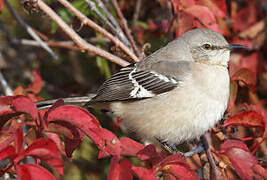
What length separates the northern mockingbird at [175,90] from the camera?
9.52 feet

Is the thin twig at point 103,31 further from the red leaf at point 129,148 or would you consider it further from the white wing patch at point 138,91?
the red leaf at point 129,148

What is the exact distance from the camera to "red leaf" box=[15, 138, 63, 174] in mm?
1560

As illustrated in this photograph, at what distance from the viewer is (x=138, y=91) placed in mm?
3209

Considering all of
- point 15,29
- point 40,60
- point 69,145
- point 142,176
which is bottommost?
point 142,176

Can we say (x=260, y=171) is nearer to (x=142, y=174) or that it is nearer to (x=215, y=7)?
(x=142, y=174)

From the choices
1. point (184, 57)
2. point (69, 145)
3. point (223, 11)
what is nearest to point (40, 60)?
point (184, 57)

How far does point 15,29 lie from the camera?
4668mm

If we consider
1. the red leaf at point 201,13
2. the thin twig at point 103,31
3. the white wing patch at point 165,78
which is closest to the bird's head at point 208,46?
the red leaf at point 201,13

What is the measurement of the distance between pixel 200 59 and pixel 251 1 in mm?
1150

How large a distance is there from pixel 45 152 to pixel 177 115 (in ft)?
5.01

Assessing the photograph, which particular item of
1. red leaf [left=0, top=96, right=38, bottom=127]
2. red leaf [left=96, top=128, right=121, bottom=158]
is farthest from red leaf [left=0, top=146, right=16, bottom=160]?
red leaf [left=96, top=128, right=121, bottom=158]

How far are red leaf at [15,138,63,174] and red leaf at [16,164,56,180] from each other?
0.04 m

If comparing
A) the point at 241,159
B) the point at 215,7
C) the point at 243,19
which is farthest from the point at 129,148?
the point at 243,19

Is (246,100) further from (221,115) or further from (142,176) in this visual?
(142,176)
